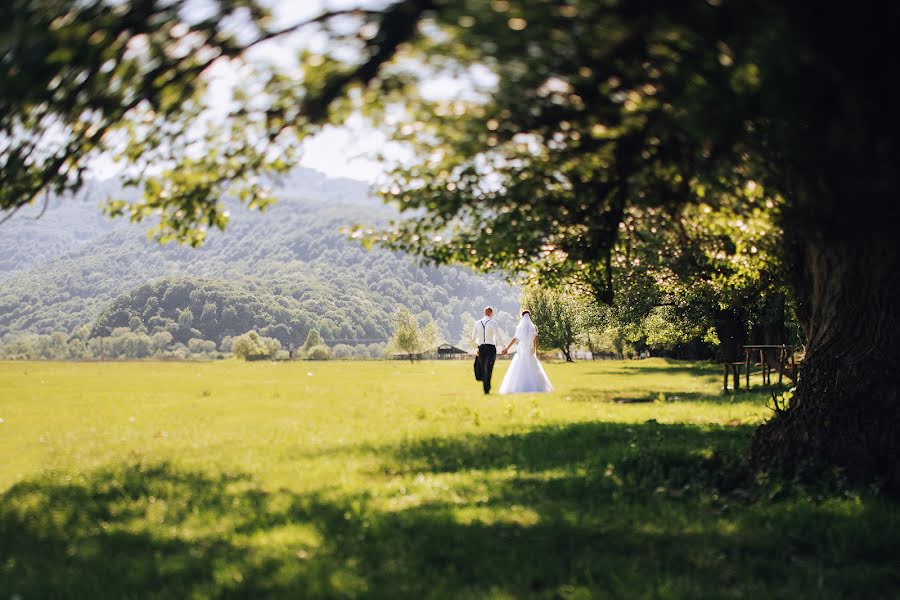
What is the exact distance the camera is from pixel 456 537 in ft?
23.2

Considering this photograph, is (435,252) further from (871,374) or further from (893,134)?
(893,134)

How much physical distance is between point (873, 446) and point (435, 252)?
7829 millimetres

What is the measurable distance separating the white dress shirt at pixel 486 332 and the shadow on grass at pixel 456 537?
13.6 m

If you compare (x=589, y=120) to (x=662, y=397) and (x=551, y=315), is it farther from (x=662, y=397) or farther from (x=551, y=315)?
(x=551, y=315)

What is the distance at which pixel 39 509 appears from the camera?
832 centimetres

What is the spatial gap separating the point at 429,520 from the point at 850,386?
516 cm

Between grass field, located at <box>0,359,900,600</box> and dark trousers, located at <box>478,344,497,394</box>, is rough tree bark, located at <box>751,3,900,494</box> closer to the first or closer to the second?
grass field, located at <box>0,359,900,600</box>

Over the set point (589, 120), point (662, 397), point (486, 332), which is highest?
point (589, 120)

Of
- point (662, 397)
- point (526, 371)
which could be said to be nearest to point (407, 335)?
point (526, 371)

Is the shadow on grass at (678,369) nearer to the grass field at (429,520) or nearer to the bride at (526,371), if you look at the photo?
the bride at (526,371)

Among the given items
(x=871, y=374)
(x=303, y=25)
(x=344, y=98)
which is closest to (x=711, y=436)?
(x=871, y=374)

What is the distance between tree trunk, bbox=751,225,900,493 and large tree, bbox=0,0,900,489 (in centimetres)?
2

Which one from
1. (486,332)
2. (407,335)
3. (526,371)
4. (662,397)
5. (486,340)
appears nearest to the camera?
(662,397)

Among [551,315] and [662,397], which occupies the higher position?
[551,315]
